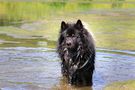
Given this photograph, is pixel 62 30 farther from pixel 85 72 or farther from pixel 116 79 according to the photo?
pixel 116 79

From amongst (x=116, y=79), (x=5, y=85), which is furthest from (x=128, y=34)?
(x=5, y=85)

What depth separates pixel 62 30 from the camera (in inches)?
376

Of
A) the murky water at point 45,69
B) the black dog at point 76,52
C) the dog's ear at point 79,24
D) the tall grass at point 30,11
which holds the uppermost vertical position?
the dog's ear at point 79,24

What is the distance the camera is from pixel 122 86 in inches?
384

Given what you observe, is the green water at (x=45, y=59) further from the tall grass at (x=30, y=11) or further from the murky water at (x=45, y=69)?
the tall grass at (x=30, y=11)

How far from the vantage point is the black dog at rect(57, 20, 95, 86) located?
30.6 ft

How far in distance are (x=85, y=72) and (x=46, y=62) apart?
10.4ft

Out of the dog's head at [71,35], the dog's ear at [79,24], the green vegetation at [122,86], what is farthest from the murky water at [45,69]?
the dog's ear at [79,24]

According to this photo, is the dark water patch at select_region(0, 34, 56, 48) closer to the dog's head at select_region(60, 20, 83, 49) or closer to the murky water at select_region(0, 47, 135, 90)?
the murky water at select_region(0, 47, 135, 90)

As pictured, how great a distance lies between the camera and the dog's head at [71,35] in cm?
919

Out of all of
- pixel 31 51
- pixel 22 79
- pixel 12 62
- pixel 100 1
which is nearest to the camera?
pixel 22 79

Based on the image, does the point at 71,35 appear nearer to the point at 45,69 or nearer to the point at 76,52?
the point at 76,52

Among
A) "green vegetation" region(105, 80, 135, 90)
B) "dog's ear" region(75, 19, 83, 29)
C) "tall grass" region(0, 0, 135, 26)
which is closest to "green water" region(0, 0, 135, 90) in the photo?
"green vegetation" region(105, 80, 135, 90)

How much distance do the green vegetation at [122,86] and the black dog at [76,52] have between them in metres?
0.56
